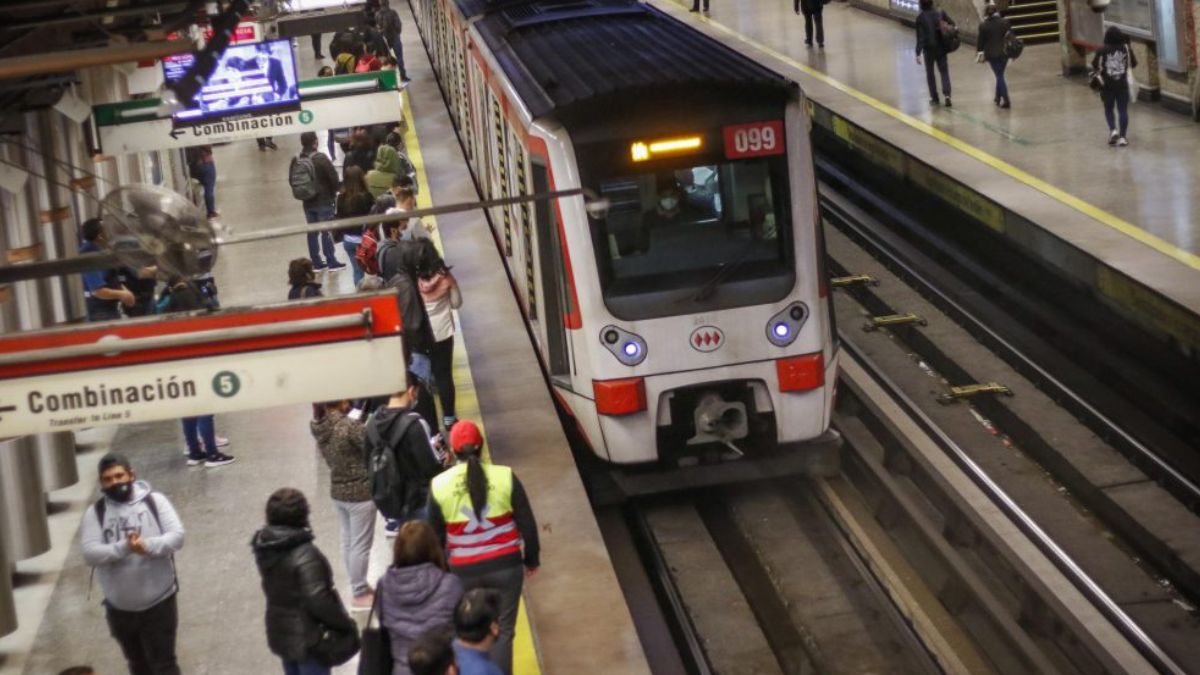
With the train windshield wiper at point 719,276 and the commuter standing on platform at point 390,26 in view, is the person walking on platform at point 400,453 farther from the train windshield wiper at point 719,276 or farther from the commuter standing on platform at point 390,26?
the commuter standing on platform at point 390,26

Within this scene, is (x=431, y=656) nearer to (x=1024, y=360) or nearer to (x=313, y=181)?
(x=1024, y=360)

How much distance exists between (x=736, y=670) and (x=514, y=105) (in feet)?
14.5

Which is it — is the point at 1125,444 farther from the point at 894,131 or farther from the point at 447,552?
the point at 894,131

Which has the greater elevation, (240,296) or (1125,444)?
(240,296)

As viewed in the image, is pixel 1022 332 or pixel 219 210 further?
pixel 219 210

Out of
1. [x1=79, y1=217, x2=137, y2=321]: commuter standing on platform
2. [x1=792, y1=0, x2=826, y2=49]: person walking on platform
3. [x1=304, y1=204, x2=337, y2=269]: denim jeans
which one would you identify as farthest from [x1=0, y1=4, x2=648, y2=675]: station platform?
[x1=792, y1=0, x2=826, y2=49]: person walking on platform

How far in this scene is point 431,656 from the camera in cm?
679

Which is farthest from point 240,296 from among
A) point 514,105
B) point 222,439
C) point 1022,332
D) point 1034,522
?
point 1034,522

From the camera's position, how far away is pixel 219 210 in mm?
22484

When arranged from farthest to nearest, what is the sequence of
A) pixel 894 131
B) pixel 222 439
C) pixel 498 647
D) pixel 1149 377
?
pixel 894 131, pixel 1149 377, pixel 222 439, pixel 498 647

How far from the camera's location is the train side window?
11.6m

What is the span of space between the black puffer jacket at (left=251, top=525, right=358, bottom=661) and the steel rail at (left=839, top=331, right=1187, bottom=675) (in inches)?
183

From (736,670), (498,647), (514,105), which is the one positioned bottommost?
(736,670)

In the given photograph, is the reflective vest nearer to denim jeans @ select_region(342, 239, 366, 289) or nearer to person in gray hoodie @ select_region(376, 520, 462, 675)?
person in gray hoodie @ select_region(376, 520, 462, 675)
